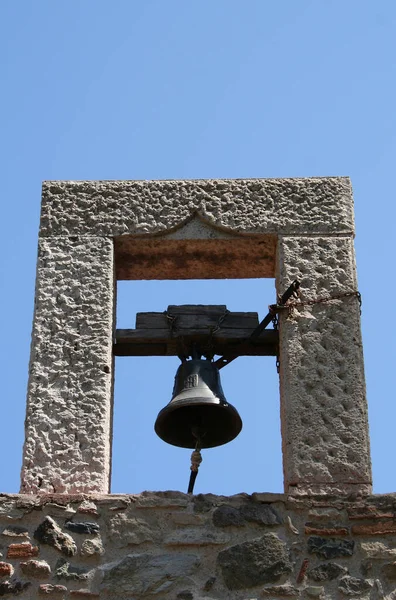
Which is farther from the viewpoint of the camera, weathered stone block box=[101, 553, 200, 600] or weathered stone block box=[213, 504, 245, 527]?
weathered stone block box=[213, 504, 245, 527]

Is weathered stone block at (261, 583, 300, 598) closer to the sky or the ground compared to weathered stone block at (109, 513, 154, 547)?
closer to the ground

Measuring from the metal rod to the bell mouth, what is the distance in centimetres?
22

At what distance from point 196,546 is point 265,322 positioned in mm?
1262

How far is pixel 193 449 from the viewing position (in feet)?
22.5

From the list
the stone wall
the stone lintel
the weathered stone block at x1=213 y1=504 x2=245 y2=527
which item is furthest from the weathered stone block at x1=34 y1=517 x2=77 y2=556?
the stone lintel

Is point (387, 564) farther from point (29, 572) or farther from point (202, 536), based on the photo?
point (29, 572)

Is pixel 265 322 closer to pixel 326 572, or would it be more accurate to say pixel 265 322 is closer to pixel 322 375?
pixel 322 375

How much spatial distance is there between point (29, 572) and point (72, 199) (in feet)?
6.41

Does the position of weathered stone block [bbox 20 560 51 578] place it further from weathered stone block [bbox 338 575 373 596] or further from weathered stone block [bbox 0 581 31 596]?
weathered stone block [bbox 338 575 373 596]

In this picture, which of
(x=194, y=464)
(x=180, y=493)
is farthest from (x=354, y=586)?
(x=194, y=464)

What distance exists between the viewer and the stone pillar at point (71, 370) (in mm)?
6270

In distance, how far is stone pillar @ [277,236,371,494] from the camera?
624 centimetres

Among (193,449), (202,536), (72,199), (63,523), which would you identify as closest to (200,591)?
(202,536)

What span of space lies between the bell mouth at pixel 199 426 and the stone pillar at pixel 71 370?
451mm
